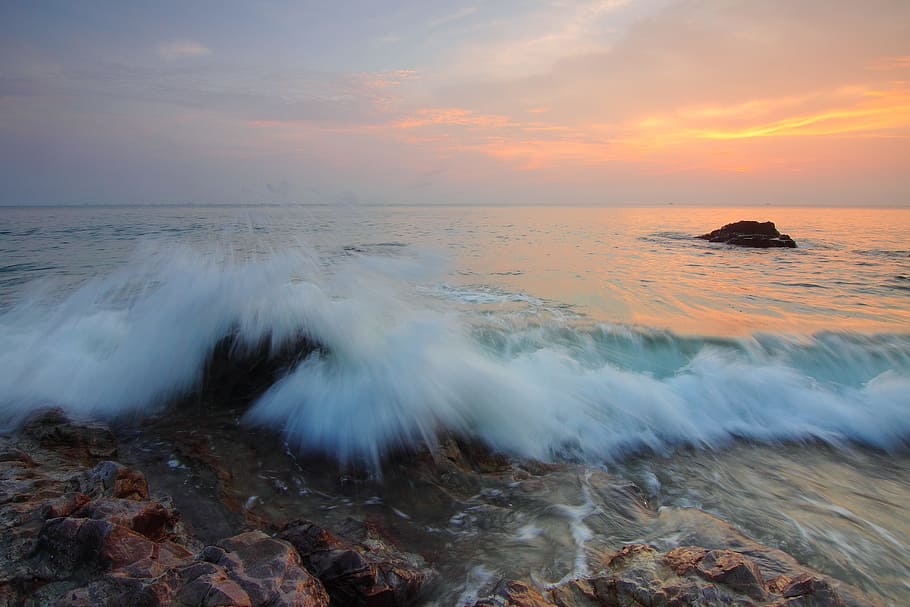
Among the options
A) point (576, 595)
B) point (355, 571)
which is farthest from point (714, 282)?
point (355, 571)

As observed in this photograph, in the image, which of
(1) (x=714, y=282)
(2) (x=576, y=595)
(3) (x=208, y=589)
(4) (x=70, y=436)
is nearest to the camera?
(3) (x=208, y=589)

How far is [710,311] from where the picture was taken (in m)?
9.87

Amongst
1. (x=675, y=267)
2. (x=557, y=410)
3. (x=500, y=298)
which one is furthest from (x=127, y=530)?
(x=675, y=267)

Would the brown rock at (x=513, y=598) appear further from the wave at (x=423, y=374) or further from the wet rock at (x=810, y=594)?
the wave at (x=423, y=374)

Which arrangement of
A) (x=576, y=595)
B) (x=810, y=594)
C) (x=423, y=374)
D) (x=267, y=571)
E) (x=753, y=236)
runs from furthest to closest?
(x=753, y=236), (x=423, y=374), (x=576, y=595), (x=810, y=594), (x=267, y=571)

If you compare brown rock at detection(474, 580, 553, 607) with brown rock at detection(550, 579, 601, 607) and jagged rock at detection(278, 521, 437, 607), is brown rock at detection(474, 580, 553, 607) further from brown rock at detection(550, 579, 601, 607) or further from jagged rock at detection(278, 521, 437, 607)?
jagged rock at detection(278, 521, 437, 607)

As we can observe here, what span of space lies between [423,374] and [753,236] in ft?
81.9

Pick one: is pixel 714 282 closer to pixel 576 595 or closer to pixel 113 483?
pixel 576 595

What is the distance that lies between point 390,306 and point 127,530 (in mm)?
4992

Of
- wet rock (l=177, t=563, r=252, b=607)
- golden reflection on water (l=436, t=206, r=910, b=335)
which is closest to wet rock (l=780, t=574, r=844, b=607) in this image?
wet rock (l=177, t=563, r=252, b=607)

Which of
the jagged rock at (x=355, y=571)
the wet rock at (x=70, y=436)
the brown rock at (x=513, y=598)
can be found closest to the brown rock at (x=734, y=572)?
the brown rock at (x=513, y=598)

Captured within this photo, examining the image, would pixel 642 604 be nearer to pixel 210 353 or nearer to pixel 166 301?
pixel 210 353

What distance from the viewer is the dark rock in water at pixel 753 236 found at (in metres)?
22.8

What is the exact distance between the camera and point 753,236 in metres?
23.7
